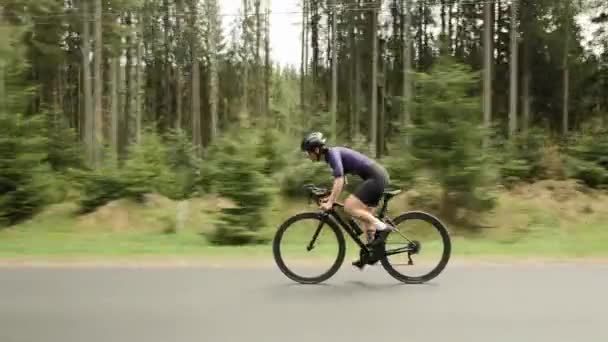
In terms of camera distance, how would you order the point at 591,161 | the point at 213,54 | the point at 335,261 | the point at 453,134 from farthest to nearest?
the point at 213,54 → the point at 591,161 → the point at 453,134 → the point at 335,261

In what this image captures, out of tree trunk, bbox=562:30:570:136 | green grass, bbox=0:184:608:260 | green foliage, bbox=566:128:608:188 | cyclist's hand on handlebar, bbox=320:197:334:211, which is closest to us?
cyclist's hand on handlebar, bbox=320:197:334:211

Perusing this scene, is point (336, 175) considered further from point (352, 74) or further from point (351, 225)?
point (352, 74)

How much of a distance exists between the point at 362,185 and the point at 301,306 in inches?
74.1

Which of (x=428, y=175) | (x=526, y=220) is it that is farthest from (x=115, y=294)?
(x=526, y=220)

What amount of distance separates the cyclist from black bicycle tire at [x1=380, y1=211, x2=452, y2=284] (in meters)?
0.22

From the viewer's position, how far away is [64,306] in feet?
22.4

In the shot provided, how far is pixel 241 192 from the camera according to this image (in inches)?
577

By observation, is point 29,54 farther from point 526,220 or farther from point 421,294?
point 421,294

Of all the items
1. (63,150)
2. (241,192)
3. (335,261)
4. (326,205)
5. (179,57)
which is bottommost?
(335,261)

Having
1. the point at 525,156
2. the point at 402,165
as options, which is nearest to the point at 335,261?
the point at 402,165

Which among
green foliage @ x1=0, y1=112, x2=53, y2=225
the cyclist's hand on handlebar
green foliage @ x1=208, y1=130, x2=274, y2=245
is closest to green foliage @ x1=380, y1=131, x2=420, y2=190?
green foliage @ x1=208, y1=130, x2=274, y2=245

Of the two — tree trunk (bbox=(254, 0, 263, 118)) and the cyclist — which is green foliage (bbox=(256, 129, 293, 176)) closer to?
the cyclist

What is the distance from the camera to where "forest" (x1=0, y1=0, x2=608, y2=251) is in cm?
1586

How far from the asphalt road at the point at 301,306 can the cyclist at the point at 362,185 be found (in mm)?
677
